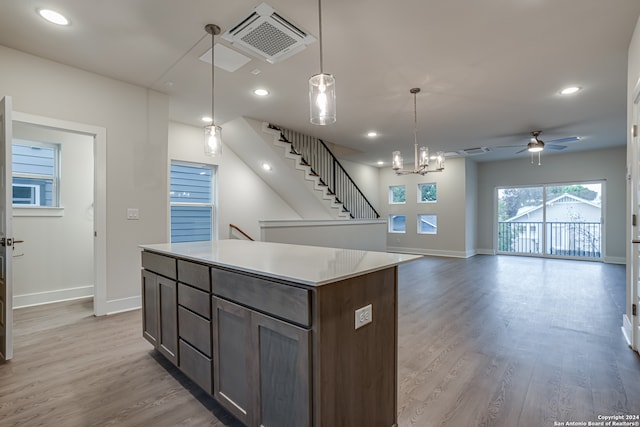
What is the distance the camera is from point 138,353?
2.57 m

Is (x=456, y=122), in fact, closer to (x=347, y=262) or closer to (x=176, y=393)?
(x=347, y=262)

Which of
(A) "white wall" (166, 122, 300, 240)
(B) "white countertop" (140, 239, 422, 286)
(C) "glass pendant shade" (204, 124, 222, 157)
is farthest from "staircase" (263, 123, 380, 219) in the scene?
(B) "white countertop" (140, 239, 422, 286)

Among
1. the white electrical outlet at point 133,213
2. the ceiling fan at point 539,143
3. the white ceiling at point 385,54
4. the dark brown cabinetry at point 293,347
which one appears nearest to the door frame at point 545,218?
the ceiling fan at point 539,143

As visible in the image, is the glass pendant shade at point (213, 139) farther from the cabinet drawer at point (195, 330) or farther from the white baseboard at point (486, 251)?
the white baseboard at point (486, 251)

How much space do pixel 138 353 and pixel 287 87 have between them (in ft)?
10.6

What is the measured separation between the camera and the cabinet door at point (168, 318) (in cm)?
213

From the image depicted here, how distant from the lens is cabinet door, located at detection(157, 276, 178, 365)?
6.98 feet

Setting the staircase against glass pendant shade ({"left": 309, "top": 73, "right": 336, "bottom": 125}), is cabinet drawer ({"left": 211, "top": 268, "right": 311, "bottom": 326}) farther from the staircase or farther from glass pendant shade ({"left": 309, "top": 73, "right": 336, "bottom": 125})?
the staircase

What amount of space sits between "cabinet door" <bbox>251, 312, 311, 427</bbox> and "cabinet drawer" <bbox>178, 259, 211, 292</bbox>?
0.49 meters

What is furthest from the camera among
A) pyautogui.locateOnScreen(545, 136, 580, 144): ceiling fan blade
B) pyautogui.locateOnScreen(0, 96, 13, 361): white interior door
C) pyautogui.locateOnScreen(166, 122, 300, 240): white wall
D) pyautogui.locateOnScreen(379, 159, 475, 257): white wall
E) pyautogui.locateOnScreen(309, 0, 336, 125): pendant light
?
pyautogui.locateOnScreen(379, 159, 475, 257): white wall

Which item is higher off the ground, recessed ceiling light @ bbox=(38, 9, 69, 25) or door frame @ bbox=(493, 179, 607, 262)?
recessed ceiling light @ bbox=(38, 9, 69, 25)

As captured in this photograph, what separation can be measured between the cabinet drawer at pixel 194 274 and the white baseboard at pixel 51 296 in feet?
10.7

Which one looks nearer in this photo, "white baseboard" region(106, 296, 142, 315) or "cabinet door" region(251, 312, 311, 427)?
"cabinet door" region(251, 312, 311, 427)

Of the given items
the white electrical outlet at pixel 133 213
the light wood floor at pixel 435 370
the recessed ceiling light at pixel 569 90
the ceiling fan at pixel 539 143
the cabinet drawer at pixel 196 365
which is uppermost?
the recessed ceiling light at pixel 569 90
